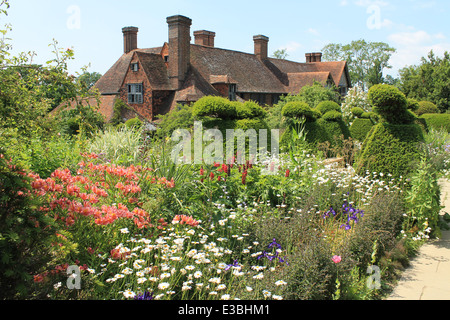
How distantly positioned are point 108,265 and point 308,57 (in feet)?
170

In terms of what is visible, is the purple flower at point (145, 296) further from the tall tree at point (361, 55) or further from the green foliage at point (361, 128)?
the tall tree at point (361, 55)

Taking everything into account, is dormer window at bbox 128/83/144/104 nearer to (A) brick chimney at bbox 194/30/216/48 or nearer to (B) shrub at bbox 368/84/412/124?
(A) brick chimney at bbox 194/30/216/48

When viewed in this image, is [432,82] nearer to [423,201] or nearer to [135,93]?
[135,93]

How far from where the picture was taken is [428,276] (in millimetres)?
5008

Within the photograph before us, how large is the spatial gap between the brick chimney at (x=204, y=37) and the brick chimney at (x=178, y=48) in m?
7.63

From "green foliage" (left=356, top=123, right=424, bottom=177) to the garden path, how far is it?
4.95 ft

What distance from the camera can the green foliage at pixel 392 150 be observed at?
7.07 m

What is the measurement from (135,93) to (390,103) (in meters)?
24.7

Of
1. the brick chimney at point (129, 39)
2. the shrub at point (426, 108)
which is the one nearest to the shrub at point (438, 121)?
the shrub at point (426, 108)

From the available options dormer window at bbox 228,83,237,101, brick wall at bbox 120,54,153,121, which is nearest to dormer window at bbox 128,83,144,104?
brick wall at bbox 120,54,153,121


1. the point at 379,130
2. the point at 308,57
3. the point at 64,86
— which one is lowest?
the point at 379,130

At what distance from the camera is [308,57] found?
51625 millimetres
